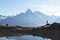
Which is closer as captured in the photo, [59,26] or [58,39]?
[58,39]

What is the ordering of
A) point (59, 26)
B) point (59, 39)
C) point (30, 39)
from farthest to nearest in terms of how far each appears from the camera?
1. point (59, 26)
2. point (30, 39)
3. point (59, 39)

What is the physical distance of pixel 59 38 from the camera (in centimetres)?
4119

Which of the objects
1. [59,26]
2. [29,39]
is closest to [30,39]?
[29,39]

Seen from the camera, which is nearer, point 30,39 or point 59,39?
point 59,39

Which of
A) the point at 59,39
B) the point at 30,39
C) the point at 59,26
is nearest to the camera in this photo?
the point at 59,39

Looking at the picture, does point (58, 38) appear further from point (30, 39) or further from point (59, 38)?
point (30, 39)

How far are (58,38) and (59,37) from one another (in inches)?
28.1

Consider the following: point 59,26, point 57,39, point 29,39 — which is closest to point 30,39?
point 29,39

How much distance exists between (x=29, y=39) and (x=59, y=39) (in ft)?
21.8

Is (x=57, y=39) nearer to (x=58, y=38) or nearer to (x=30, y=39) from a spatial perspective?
(x=58, y=38)

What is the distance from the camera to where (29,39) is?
4284cm

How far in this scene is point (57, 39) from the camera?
135 feet

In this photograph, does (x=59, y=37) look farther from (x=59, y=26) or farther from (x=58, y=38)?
(x=59, y=26)

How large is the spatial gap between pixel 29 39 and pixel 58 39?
6386mm
